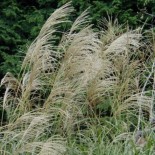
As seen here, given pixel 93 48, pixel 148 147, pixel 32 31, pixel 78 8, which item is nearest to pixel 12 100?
pixel 93 48

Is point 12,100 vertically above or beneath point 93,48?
beneath

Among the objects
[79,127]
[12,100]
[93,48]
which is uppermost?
[93,48]

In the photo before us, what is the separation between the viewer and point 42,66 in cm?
375

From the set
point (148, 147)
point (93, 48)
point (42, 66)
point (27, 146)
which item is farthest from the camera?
point (93, 48)

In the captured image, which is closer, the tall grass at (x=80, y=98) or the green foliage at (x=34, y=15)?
the tall grass at (x=80, y=98)

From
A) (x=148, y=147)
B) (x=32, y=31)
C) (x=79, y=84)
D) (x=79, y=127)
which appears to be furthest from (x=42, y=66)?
(x=32, y=31)

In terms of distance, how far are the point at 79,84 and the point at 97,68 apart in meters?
0.18

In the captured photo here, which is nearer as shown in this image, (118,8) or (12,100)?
(12,100)

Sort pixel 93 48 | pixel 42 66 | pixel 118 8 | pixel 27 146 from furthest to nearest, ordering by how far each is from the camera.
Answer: pixel 118 8, pixel 93 48, pixel 42 66, pixel 27 146

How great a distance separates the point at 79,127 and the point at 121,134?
2.01 feet

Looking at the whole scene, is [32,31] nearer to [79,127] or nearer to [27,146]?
[79,127]

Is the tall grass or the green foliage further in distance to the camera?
the green foliage

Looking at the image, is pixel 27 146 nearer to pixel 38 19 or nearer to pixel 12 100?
pixel 12 100

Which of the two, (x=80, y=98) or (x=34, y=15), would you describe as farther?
(x=34, y=15)
